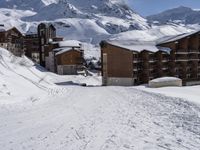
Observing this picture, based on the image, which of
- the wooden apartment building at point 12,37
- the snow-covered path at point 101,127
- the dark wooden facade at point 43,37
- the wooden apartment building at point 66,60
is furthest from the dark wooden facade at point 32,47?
the snow-covered path at point 101,127

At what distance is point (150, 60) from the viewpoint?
66688 mm

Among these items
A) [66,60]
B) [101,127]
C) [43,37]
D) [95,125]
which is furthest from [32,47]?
[101,127]

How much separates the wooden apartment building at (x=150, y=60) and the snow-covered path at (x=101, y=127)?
120 ft

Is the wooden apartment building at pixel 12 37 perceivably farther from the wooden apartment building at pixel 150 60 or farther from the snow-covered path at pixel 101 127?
the snow-covered path at pixel 101 127

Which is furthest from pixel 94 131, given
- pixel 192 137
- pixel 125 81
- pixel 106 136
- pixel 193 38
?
pixel 193 38

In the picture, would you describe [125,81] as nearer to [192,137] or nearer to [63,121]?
[63,121]

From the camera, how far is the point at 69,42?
94.3m

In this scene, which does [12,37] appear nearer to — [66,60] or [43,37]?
[43,37]

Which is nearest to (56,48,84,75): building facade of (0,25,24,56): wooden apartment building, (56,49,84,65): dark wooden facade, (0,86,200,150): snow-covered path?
(56,49,84,65): dark wooden facade

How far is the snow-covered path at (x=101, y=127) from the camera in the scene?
15938 mm

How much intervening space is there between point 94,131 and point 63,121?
3587mm

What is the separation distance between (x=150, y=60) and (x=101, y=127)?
157 feet

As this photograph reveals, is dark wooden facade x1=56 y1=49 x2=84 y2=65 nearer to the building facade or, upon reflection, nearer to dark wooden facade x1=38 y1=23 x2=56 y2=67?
the building facade

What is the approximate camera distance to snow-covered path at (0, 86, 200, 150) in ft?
52.3
